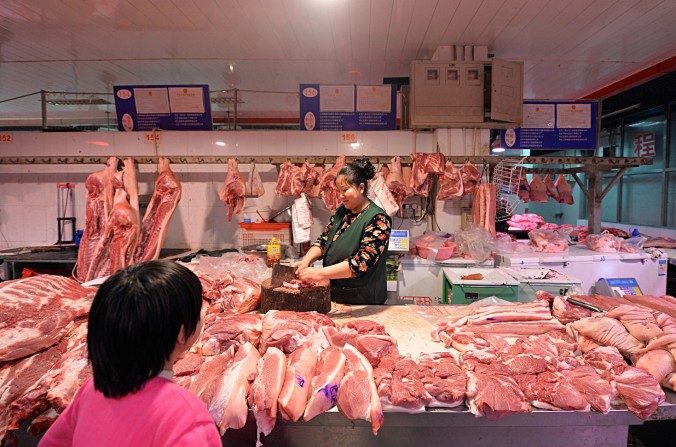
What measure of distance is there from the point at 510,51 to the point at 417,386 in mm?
5407

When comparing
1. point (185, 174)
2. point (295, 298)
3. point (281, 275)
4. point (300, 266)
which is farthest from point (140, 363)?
point (185, 174)

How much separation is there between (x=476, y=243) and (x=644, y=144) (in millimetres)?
5499

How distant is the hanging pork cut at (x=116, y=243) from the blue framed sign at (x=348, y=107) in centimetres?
257

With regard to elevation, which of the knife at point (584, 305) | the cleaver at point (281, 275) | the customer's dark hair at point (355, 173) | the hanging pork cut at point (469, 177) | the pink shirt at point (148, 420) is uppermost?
the hanging pork cut at point (469, 177)

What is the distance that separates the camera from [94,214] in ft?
15.2

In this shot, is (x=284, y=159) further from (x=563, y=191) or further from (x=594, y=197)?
(x=594, y=197)

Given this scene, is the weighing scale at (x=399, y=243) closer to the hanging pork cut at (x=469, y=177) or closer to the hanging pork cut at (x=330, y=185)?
the hanging pork cut at (x=330, y=185)

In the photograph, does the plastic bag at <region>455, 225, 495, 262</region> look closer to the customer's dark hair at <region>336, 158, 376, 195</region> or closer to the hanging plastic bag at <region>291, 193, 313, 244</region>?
the hanging plastic bag at <region>291, 193, 313, 244</region>

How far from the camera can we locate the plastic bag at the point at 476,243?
483cm

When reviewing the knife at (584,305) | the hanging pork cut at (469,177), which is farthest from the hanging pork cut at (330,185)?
the knife at (584,305)

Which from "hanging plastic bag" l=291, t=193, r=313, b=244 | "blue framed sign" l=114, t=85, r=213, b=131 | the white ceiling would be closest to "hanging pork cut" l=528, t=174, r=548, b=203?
the white ceiling

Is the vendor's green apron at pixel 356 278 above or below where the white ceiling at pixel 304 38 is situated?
below

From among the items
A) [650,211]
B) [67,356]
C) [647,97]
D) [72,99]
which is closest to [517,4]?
[647,97]

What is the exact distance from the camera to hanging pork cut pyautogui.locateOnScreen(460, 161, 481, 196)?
5.08 m
